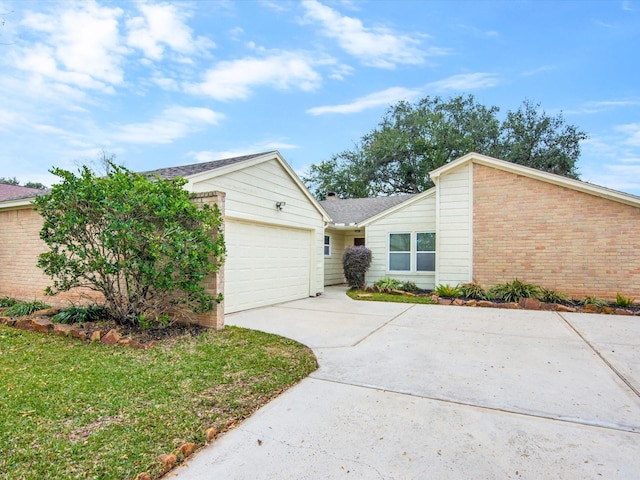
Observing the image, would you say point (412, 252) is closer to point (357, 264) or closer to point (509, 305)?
point (357, 264)

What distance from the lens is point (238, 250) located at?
7.82 metres

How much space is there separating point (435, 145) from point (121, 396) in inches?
1027

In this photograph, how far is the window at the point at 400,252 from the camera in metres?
12.4

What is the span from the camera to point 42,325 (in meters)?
5.70

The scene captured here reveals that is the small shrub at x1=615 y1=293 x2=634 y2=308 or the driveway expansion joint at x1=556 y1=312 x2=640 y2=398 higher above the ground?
the small shrub at x1=615 y1=293 x2=634 y2=308

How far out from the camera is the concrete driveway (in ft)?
7.62

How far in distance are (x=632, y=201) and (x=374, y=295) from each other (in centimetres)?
719

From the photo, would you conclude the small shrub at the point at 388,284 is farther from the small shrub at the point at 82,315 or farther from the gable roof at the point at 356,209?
the small shrub at the point at 82,315

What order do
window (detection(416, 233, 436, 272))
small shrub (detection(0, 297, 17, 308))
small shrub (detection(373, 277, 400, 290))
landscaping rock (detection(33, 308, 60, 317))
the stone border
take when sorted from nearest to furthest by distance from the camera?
Answer: the stone border → landscaping rock (detection(33, 308, 60, 317)) → small shrub (detection(0, 297, 17, 308)) → small shrub (detection(373, 277, 400, 290)) → window (detection(416, 233, 436, 272))

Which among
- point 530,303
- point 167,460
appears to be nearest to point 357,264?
point 530,303

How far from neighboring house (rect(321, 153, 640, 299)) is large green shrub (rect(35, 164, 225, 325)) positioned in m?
7.95

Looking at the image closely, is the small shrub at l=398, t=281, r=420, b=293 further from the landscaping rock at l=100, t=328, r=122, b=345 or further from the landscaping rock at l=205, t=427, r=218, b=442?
the landscaping rock at l=205, t=427, r=218, b=442

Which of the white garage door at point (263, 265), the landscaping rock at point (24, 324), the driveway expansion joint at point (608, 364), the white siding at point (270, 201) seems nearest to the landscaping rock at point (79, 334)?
the landscaping rock at point (24, 324)


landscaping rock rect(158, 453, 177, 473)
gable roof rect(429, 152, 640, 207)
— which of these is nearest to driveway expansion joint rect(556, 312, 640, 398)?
landscaping rock rect(158, 453, 177, 473)
